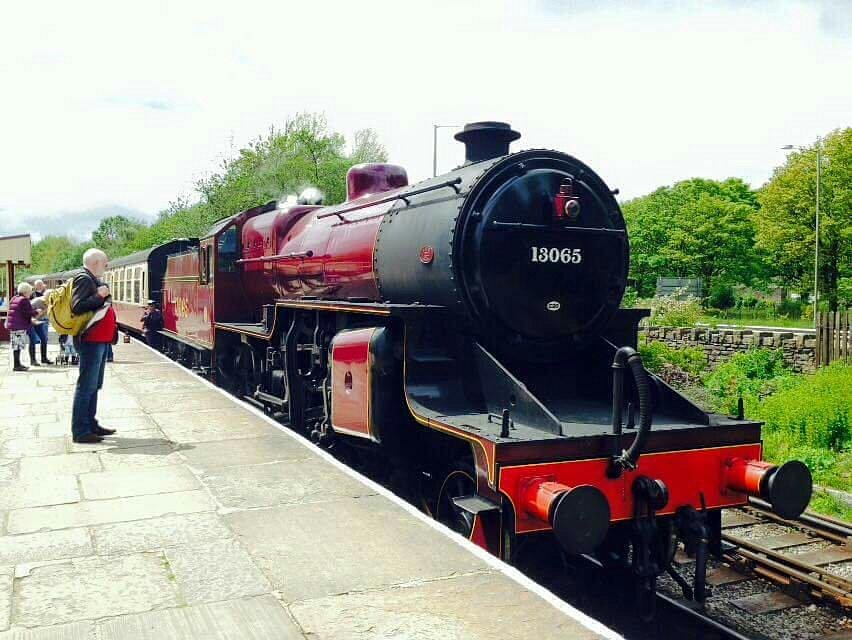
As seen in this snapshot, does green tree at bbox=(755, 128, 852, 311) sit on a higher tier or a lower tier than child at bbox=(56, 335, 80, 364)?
higher

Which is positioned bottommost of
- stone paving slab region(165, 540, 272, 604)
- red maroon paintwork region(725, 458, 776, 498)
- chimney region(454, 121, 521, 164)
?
stone paving slab region(165, 540, 272, 604)

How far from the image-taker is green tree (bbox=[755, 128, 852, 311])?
1208 inches

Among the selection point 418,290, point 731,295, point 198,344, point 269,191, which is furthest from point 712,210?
point 418,290

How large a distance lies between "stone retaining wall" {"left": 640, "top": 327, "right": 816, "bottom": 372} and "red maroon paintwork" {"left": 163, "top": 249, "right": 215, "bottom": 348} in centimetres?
1294

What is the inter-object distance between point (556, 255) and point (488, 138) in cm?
126

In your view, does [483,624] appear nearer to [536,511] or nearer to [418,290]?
[536,511]

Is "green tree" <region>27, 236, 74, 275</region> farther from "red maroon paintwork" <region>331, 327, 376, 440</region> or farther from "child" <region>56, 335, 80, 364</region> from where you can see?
"red maroon paintwork" <region>331, 327, 376, 440</region>

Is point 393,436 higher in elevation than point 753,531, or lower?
higher

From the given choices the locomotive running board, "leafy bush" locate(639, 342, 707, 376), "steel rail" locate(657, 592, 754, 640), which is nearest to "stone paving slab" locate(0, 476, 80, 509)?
the locomotive running board

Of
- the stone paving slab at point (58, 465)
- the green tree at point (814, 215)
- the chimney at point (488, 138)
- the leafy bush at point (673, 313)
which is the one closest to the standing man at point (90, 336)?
the stone paving slab at point (58, 465)

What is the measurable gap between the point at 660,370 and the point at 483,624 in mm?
16649

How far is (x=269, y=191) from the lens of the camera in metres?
36.7

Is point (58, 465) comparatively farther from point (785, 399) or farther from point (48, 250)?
point (48, 250)

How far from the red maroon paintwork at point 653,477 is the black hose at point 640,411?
0.33ft
